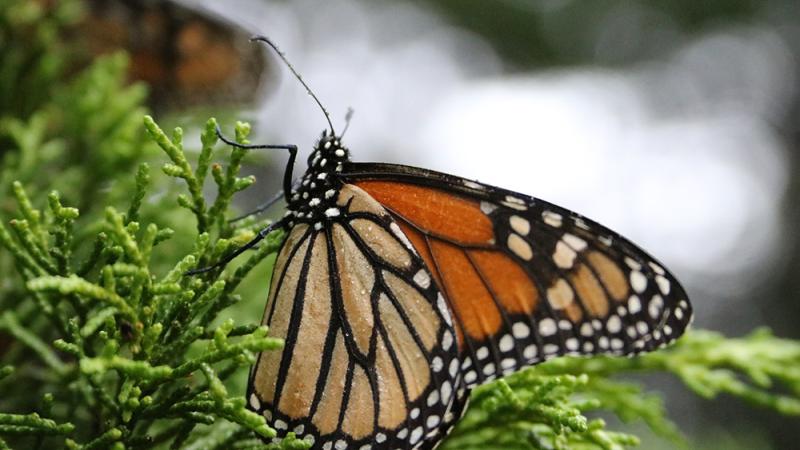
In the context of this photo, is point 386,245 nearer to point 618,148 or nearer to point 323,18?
point 323,18

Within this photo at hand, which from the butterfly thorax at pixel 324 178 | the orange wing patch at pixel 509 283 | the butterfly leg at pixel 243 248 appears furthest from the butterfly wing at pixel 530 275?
the butterfly leg at pixel 243 248

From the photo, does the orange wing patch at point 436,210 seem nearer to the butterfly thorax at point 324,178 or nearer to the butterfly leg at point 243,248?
the butterfly thorax at point 324,178

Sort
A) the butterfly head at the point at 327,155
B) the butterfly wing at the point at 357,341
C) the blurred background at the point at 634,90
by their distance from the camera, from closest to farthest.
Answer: the butterfly wing at the point at 357,341, the butterfly head at the point at 327,155, the blurred background at the point at 634,90

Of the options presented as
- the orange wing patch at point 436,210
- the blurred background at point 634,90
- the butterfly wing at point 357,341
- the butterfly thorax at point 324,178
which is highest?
the blurred background at point 634,90

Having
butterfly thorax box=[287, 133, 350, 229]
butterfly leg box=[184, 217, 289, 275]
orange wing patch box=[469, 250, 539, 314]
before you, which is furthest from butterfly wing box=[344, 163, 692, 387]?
butterfly leg box=[184, 217, 289, 275]

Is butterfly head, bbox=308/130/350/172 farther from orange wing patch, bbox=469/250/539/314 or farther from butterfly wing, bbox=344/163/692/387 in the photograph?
orange wing patch, bbox=469/250/539/314

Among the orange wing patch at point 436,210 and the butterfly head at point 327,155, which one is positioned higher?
the butterfly head at point 327,155

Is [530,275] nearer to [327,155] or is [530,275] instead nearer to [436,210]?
[436,210]
